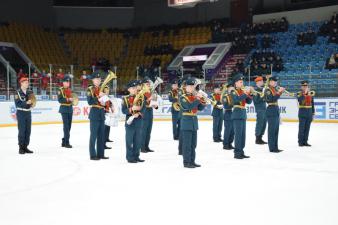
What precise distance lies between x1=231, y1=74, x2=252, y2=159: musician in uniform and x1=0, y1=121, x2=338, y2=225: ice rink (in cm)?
36

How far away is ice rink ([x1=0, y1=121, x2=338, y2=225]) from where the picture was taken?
5.50 meters

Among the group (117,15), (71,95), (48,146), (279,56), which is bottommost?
(48,146)

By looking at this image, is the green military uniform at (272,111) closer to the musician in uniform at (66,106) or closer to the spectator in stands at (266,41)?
the musician in uniform at (66,106)

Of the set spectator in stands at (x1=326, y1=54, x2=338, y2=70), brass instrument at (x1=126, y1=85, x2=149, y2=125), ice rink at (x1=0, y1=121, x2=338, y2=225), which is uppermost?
spectator in stands at (x1=326, y1=54, x2=338, y2=70)

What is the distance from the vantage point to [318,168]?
900 centimetres

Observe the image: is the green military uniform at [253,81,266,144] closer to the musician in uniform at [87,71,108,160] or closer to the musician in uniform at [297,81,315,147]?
the musician in uniform at [297,81,315,147]

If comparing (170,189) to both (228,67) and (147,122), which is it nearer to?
(147,122)

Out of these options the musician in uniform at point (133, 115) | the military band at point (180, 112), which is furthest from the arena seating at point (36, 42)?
the musician in uniform at point (133, 115)

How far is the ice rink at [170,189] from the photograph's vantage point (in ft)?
18.0

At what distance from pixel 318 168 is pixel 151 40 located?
1176 inches

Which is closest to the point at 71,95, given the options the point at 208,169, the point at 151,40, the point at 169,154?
the point at 169,154

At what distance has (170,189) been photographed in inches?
277

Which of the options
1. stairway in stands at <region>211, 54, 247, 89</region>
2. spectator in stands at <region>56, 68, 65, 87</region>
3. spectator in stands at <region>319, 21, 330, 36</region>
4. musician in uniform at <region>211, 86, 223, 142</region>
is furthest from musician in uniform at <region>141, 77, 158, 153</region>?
spectator in stands at <region>319, 21, 330, 36</region>

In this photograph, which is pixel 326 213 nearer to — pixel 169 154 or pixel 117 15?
pixel 169 154
